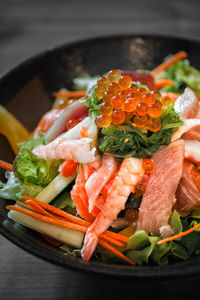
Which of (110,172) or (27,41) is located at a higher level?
(27,41)

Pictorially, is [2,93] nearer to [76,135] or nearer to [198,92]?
[76,135]

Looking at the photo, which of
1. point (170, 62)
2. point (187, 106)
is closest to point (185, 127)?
point (187, 106)

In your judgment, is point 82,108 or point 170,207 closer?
point 170,207

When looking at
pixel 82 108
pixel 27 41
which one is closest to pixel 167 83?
pixel 82 108

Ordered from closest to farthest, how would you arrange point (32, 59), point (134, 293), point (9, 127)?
point (134, 293) < point (9, 127) < point (32, 59)

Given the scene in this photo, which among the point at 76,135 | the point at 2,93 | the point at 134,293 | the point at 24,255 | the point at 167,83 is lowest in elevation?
the point at 134,293

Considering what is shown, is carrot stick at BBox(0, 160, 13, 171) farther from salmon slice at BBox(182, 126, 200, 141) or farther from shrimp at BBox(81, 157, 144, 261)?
salmon slice at BBox(182, 126, 200, 141)

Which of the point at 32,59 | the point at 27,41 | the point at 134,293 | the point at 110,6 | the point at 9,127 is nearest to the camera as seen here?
the point at 134,293

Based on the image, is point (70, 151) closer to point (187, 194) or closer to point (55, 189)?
point (55, 189)
